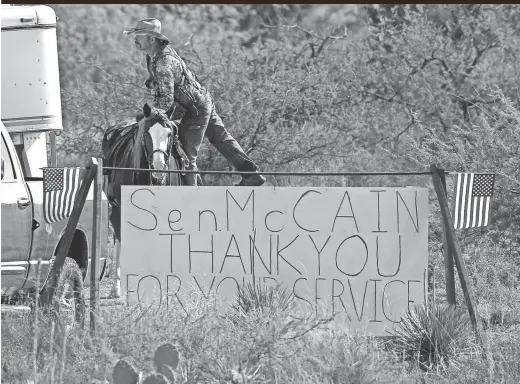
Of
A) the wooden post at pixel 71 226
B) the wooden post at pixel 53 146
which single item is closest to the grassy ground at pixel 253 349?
the wooden post at pixel 71 226

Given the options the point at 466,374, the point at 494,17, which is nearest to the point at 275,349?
the point at 466,374

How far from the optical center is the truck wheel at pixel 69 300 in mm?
7201

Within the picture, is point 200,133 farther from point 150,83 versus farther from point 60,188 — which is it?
point 60,188

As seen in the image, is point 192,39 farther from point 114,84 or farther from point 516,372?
point 516,372

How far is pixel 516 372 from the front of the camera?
6.71 m

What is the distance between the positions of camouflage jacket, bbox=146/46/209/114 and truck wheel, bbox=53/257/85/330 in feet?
11.6

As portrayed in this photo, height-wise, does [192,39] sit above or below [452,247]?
above

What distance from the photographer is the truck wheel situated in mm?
7201

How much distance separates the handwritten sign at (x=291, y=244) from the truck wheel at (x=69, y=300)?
39 centimetres

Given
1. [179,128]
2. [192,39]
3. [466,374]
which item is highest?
[192,39]

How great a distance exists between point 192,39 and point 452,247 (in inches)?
379

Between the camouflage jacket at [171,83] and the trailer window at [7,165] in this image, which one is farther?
the camouflage jacket at [171,83]

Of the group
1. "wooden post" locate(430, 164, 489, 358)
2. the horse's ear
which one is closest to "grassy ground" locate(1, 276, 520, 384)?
"wooden post" locate(430, 164, 489, 358)

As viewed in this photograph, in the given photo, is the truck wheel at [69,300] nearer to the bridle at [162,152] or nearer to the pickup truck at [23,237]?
the pickup truck at [23,237]
